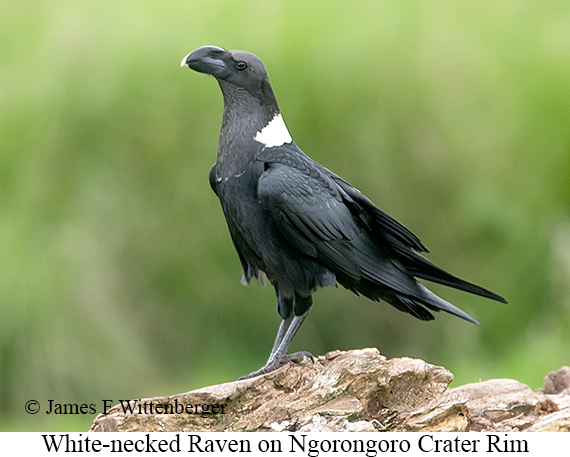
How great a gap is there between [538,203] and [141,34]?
3.20m

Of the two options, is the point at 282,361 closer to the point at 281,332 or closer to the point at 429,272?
the point at 281,332

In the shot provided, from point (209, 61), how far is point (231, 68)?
96 mm

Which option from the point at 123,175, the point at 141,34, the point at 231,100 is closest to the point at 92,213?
the point at 123,175

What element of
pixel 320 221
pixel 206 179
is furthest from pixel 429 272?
pixel 206 179

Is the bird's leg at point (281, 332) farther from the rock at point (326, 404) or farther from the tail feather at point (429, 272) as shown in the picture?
the tail feather at point (429, 272)

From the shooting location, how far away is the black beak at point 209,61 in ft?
9.78

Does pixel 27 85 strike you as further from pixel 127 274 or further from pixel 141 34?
pixel 127 274

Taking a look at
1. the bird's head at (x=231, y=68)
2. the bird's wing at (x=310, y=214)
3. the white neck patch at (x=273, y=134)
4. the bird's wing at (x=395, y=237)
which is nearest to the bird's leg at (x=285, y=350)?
the bird's wing at (x=310, y=214)

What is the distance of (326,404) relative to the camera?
2.91 meters

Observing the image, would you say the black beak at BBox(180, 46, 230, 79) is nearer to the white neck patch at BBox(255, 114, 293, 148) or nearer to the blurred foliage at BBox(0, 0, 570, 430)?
the white neck patch at BBox(255, 114, 293, 148)

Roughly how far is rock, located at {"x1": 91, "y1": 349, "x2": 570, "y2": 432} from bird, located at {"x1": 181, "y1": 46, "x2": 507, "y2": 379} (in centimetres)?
12

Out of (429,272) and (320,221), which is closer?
(320,221)

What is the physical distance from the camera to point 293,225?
2922 mm

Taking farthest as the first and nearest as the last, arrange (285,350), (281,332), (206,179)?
1. (206,179)
2. (281,332)
3. (285,350)
